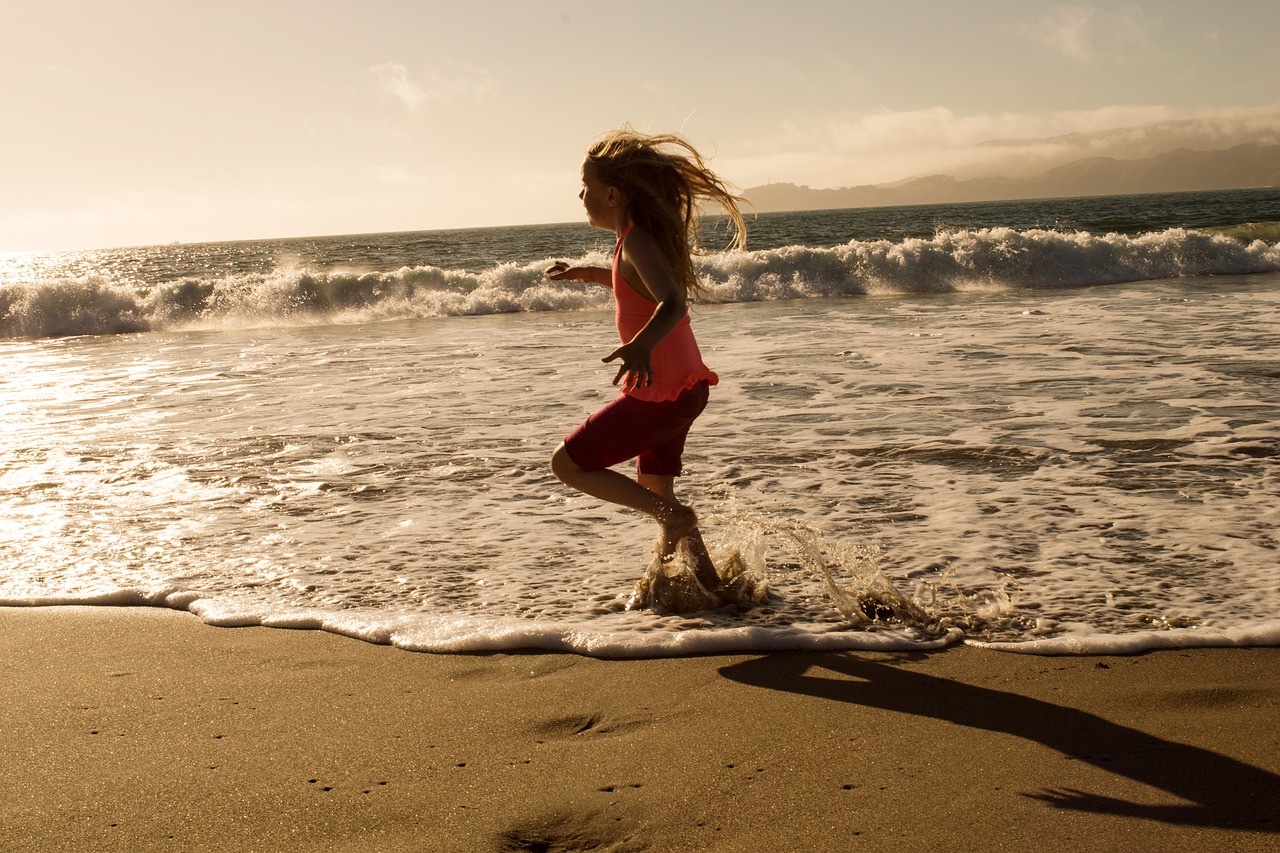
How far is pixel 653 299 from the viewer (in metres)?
3.21

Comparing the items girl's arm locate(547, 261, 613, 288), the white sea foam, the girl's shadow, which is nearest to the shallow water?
the girl's shadow

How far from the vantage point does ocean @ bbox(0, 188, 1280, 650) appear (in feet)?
11.2

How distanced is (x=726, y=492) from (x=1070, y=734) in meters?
2.63

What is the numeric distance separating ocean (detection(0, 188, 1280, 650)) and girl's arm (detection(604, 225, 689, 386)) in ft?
2.77

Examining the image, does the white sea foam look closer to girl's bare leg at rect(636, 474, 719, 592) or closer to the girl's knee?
girl's bare leg at rect(636, 474, 719, 592)

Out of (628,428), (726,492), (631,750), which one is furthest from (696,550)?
(726,492)

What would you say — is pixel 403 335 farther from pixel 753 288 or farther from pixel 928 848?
pixel 928 848

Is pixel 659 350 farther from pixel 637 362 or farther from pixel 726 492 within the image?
pixel 726 492

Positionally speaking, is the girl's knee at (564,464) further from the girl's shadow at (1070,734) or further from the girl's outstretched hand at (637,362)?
the girl's shadow at (1070,734)

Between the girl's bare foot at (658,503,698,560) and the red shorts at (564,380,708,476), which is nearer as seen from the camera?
the red shorts at (564,380,708,476)

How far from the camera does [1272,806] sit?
2.10 meters

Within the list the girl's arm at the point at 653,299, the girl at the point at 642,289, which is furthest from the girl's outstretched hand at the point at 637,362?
the girl at the point at 642,289

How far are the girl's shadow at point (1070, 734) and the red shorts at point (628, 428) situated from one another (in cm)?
74

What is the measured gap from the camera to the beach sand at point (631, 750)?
2119mm
